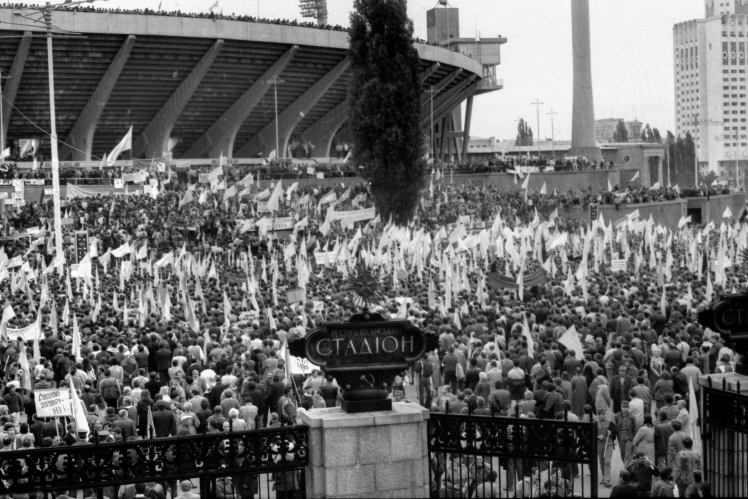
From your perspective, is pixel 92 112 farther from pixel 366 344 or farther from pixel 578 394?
pixel 366 344

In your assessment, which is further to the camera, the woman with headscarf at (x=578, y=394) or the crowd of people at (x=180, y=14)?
the crowd of people at (x=180, y=14)

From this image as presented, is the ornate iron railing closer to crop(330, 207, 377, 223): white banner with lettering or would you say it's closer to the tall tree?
crop(330, 207, 377, 223): white banner with lettering

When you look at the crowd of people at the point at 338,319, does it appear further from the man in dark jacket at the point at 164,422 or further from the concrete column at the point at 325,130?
the concrete column at the point at 325,130

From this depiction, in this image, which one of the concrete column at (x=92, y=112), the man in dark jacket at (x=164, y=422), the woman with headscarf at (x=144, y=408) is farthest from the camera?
the concrete column at (x=92, y=112)

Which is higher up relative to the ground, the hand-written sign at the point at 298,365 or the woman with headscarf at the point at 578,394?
the hand-written sign at the point at 298,365

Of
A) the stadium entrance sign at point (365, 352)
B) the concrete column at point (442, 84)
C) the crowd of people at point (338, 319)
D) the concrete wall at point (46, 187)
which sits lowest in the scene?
the crowd of people at point (338, 319)

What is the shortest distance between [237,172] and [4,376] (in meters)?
38.9

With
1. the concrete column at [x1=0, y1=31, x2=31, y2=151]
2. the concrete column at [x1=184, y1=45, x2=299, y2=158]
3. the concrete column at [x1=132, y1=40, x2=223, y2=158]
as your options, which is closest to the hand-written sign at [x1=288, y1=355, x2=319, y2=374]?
the concrete column at [x1=0, y1=31, x2=31, y2=151]

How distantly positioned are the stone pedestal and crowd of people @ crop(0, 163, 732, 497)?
0.47m

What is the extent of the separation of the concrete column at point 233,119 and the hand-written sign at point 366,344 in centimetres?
6194

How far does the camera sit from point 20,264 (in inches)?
1137

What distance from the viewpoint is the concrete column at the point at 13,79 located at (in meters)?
59.3

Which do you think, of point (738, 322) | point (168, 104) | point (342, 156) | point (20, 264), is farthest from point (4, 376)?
point (342, 156)

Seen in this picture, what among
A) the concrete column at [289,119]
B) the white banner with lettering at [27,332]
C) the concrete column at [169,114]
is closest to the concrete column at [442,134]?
the concrete column at [289,119]
